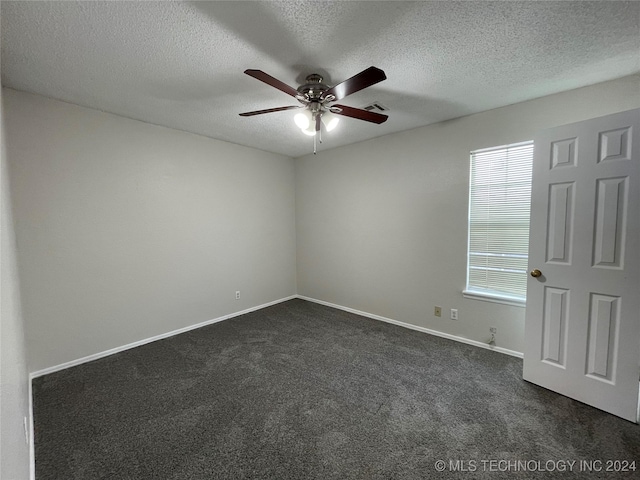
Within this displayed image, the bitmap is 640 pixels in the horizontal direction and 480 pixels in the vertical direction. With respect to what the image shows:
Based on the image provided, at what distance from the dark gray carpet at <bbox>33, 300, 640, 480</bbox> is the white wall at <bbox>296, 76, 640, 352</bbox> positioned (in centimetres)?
65

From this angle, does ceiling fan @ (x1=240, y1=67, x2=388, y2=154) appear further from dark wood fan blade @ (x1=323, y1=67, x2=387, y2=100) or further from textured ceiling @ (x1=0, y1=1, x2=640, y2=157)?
textured ceiling @ (x1=0, y1=1, x2=640, y2=157)

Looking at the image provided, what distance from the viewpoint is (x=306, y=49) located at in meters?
1.75

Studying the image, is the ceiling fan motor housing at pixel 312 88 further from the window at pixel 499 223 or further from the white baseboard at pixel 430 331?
the white baseboard at pixel 430 331

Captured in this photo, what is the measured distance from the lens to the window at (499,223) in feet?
8.62

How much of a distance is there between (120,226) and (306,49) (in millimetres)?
2618

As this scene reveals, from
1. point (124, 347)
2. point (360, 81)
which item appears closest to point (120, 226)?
point (124, 347)

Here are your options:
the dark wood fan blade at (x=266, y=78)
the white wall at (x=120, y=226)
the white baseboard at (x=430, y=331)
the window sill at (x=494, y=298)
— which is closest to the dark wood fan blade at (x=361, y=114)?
the dark wood fan blade at (x=266, y=78)

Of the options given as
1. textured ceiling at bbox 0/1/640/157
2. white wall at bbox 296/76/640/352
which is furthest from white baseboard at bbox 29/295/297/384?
textured ceiling at bbox 0/1/640/157

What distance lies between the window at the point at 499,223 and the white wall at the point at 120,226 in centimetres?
301

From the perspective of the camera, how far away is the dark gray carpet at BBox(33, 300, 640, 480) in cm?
150

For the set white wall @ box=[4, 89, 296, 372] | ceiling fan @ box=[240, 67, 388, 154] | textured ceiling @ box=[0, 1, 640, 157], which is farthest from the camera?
white wall @ box=[4, 89, 296, 372]

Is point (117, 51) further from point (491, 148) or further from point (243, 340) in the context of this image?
point (491, 148)

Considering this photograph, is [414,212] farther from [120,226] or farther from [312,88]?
[120,226]

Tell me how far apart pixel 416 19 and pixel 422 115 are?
1477 millimetres
